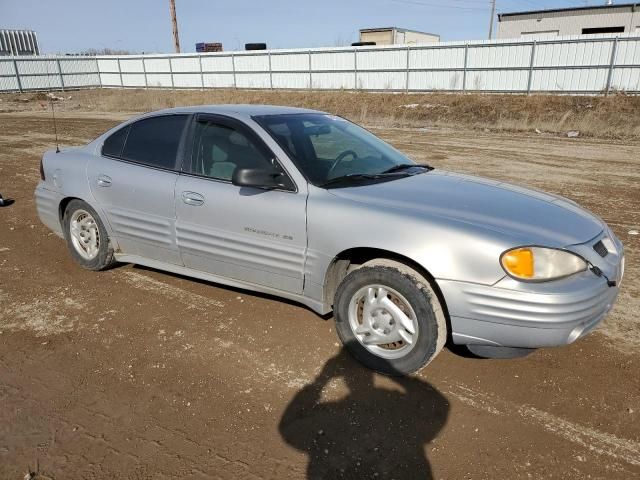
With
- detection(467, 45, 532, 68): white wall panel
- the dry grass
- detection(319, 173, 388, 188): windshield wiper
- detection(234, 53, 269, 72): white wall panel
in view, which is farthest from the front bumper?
detection(234, 53, 269, 72): white wall panel

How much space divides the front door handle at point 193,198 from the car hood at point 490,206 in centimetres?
110

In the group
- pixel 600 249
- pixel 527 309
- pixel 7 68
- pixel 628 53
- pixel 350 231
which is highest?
pixel 7 68

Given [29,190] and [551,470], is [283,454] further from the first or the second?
[29,190]

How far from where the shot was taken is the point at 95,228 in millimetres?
4770

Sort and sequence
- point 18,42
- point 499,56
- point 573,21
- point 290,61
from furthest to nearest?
point 18,42
point 573,21
point 290,61
point 499,56

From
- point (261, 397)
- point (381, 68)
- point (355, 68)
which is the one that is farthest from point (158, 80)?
point (261, 397)

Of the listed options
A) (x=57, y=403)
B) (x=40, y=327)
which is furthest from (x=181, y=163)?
(x=57, y=403)

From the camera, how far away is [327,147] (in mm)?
3967

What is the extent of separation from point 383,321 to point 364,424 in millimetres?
668

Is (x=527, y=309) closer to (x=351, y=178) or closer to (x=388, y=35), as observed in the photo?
(x=351, y=178)

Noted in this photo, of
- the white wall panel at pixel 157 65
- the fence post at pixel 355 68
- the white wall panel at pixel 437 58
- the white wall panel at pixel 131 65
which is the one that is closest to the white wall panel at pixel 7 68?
the white wall panel at pixel 131 65

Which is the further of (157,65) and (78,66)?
(78,66)

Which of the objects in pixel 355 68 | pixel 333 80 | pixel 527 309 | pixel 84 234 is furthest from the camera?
pixel 333 80

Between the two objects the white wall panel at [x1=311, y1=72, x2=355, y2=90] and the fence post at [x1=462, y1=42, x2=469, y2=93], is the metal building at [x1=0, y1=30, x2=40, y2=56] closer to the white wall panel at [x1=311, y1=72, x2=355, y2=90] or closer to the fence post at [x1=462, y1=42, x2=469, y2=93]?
the white wall panel at [x1=311, y1=72, x2=355, y2=90]
